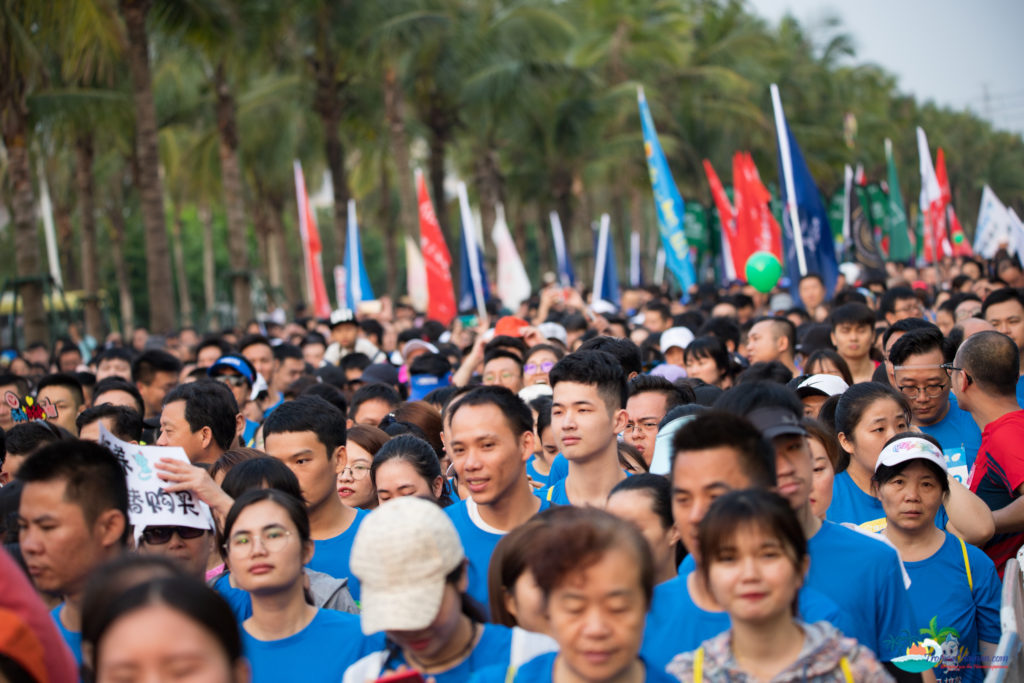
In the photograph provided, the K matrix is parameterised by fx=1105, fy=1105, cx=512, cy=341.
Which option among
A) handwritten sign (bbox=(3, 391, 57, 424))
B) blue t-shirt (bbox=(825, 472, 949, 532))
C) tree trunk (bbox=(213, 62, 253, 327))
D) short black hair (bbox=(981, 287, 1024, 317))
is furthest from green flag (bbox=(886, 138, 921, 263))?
handwritten sign (bbox=(3, 391, 57, 424))

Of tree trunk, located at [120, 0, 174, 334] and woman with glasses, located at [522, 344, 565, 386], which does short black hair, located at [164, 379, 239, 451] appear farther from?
tree trunk, located at [120, 0, 174, 334]

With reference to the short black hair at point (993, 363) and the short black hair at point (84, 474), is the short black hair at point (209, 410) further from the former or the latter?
→ the short black hair at point (993, 363)

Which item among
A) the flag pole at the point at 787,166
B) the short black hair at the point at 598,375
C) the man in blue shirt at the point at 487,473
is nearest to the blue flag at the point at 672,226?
the flag pole at the point at 787,166

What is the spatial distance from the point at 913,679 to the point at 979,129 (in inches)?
3233

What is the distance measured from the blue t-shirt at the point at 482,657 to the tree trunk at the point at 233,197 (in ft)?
64.4

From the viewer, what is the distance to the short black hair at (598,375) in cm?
508

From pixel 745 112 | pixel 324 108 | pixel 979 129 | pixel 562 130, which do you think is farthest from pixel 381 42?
pixel 979 129

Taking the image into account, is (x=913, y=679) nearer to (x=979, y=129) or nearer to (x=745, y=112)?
(x=745, y=112)

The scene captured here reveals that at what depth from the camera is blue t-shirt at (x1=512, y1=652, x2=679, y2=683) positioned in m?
2.99

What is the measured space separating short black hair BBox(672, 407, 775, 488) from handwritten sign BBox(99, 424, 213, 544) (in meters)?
2.05

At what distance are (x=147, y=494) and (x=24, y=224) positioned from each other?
12.7 metres

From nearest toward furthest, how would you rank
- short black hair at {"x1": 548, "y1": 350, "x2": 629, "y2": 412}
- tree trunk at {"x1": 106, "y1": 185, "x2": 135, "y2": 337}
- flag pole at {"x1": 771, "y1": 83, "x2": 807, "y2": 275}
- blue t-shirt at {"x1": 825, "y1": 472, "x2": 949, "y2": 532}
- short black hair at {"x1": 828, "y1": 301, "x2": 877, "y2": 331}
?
1. blue t-shirt at {"x1": 825, "y1": 472, "x2": 949, "y2": 532}
2. short black hair at {"x1": 548, "y1": 350, "x2": 629, "y2": 412}
3. short black hair at {"x1": 828, "y1": 301, "x2": 877, "y2": 331}
4. flag pole at {"x1": 771, "y1": 83, "x2": 807, "y2": 275}
5. tree trunk at {"x1": 106, "y1": 185, "x2": 135, "y2": 337}

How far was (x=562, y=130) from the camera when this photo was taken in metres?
30.6

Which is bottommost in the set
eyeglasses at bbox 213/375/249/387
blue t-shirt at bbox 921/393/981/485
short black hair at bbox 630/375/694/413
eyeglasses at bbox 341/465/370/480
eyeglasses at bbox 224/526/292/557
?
blue t-shirt at bbox 921/393/981/485
